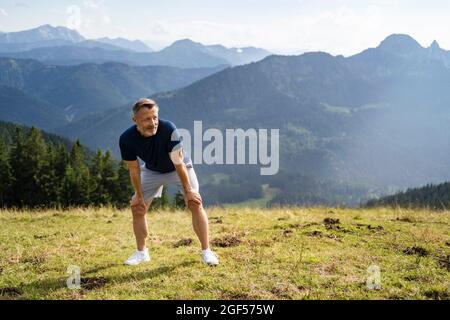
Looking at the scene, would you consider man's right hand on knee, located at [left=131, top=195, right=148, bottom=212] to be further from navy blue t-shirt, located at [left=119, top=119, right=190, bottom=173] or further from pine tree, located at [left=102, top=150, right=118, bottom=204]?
pine tree, located at [left=102, top=150, right=118, bottom=204]

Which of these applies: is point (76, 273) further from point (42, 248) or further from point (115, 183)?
point (115, 183)

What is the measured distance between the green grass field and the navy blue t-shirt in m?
2.23

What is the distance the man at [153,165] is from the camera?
7520 mm

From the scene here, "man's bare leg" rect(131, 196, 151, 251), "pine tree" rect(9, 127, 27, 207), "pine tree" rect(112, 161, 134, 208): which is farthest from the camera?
"pine tree" rect(112, 161, 134, 208)

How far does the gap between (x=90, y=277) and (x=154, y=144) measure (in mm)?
2815

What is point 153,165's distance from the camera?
8117mm

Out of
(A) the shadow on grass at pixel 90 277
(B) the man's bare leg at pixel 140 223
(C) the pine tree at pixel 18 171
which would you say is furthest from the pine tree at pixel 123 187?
(A) the shadow on grass at pixel 90 277

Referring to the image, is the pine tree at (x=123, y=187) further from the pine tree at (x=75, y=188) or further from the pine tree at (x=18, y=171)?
the pine tree at (x=18, y=171)

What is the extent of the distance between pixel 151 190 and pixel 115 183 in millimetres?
47419

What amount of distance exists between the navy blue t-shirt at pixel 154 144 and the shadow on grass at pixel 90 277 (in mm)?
2090

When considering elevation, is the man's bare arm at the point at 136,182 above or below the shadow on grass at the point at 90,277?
above

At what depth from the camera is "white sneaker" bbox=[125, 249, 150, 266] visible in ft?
27.4

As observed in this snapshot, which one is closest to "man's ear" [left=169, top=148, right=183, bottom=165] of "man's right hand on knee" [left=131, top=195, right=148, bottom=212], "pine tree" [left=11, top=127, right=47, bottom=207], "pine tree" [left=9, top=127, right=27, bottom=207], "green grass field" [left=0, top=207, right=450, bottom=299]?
"man's right hand on knee" [left=131, top=195, right=148, bottom=212]
